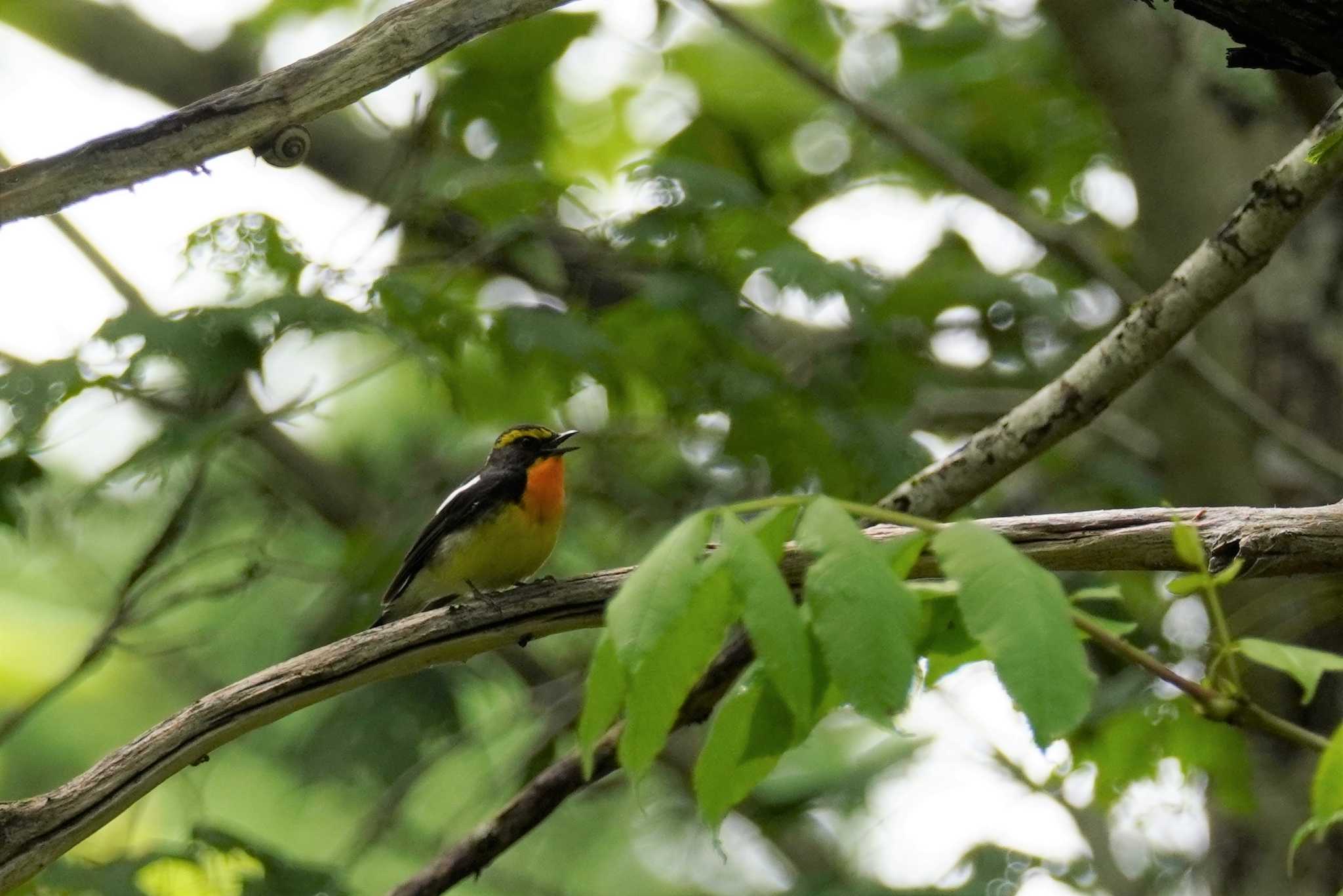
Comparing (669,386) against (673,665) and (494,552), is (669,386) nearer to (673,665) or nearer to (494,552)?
(494,552)

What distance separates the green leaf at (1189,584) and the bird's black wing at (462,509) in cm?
329

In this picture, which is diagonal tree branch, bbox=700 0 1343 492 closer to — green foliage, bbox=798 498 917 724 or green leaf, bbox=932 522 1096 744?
green leaf, bbox=932 522 1096 744

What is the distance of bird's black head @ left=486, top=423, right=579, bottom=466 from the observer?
5828 mm

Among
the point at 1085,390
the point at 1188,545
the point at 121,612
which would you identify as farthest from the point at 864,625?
the point at 121,612

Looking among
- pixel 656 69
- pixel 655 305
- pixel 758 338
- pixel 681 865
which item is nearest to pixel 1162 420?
pixel 758 338

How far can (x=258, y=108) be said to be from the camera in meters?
2.98

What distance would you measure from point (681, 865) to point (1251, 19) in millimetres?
7621

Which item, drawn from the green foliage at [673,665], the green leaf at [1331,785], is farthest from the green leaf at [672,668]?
the green leaf at [1331,785]

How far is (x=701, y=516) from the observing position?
228 cm

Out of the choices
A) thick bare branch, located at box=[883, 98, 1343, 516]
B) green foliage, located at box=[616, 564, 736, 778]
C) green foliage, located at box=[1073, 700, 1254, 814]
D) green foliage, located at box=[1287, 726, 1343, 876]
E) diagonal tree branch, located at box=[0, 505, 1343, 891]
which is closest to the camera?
green foliage, located at box=[616, 564, 736, 778]

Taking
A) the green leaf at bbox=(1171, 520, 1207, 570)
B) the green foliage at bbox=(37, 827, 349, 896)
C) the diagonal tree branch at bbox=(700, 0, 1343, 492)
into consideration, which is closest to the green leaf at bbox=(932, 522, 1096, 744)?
the green leaf at bbox=(1171, 520, 1207, 570)

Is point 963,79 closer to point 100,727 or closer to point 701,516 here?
point 701,516

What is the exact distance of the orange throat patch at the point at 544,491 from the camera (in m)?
5.49

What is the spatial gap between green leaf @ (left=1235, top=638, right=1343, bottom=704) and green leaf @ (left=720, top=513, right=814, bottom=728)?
117cm
